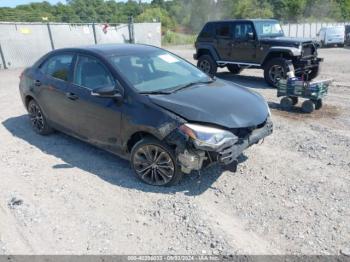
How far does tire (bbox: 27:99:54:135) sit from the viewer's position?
5727 millimetres

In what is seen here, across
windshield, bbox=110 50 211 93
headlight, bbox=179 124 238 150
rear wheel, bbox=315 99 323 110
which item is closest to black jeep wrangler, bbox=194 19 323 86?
rear wheel, bbox=315 99 323 110

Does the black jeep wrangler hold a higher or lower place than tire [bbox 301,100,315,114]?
higher

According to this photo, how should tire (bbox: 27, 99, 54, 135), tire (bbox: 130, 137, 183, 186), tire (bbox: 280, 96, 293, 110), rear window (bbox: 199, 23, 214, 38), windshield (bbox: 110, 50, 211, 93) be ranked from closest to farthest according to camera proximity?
tire (bbox: 130, 137, 183, 186) < windshield (bbox: 110, 50, 211, 93) < tire (bbox: 27, 99, 54, 135) < tire (bbox: 280, 96, 293, 110) < rear window (bbox: 199, 23, 214, 38)

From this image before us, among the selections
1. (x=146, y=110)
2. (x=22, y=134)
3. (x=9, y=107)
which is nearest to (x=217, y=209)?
(x=146, y=110)

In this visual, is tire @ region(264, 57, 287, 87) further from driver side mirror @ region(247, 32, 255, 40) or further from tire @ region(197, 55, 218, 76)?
tire @ region(197, 55, 218, 76)

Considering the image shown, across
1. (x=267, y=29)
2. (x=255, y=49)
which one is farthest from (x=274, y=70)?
(x=267, y=29)

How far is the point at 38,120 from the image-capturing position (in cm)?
588

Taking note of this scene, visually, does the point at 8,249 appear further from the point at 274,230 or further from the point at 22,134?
the point at 22,134

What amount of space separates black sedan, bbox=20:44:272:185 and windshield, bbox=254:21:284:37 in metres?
6.02

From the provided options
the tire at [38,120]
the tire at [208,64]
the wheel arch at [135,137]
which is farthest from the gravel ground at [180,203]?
the tire at [208,64]

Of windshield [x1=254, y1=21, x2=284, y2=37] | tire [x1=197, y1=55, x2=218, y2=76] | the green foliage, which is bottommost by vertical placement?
tire [x1=197, y1=55, x2=218, y2=76]

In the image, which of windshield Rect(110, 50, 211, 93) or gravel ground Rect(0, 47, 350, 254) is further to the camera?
windshield Rect(110, 50, 211, 93)

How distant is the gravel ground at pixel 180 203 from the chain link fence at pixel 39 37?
1193 centimetres

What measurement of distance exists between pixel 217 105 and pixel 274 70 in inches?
253
